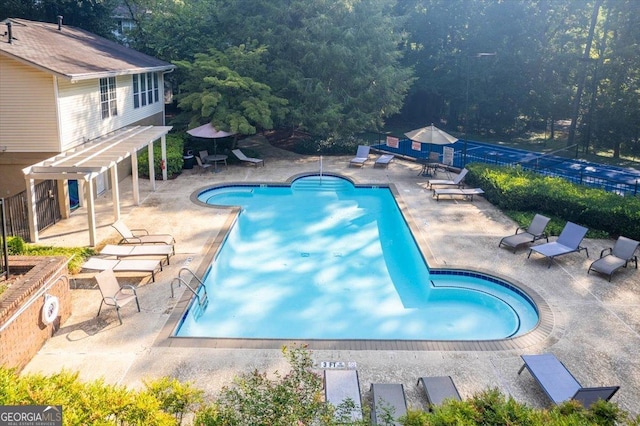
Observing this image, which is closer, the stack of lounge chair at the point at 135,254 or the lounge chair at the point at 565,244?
the stack of lounge chair at the point at 135,254

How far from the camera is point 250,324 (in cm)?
1203

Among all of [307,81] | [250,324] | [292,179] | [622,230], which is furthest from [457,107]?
[250,324]

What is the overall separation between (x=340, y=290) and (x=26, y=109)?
1047cm

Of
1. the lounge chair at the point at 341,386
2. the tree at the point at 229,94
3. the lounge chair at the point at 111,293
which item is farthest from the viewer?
the tree at the point at 229,94

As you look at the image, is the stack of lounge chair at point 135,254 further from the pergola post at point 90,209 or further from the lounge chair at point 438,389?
the lounge chair at point 438,389

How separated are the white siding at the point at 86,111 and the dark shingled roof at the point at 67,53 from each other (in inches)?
23.9

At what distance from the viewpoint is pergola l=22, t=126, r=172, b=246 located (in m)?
14.2

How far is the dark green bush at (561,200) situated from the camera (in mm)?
15938

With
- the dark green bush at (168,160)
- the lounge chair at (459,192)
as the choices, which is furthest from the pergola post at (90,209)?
the lounge chair at (459,192)

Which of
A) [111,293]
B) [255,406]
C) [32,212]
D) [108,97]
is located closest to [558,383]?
[255,406]

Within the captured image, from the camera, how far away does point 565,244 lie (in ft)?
48.1

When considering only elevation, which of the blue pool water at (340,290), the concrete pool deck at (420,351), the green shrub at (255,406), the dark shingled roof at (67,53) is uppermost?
the dark shingled roof at (67,53)

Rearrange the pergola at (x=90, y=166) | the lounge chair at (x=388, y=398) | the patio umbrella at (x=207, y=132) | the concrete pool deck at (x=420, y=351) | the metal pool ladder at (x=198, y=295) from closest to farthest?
the lounge chair at (x=388, y=398)
the concrete pool deck at (x=420, y=351)
the metal pool ladder at (x=198, y=295)
the pergola at (x=90, y=166)
the patio umbrella at (x=207, y=132)

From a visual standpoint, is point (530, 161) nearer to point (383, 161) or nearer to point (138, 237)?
point (383, 161)
